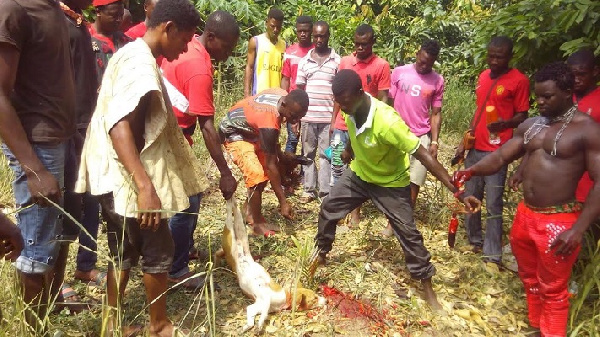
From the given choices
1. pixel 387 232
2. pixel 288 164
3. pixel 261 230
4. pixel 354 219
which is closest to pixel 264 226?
pixel 261 230

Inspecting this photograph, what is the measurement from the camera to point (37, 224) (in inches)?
96.4

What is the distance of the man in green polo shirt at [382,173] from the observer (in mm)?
3348

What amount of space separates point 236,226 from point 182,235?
0.45 m

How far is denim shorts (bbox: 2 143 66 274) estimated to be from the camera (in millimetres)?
2430

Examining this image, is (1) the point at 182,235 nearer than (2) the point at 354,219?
Yes

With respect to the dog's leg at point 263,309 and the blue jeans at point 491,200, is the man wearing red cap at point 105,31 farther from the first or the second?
the blue jeans at point 491,200

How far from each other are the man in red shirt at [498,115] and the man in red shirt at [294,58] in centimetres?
210

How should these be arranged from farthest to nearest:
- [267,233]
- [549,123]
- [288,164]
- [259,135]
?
[288,164]
[267,233]
[259,135]
[549,123]

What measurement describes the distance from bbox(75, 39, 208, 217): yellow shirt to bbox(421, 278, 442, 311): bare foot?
1.90m

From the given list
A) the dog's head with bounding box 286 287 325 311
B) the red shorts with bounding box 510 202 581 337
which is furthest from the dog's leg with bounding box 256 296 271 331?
the red shorts with bounding box 510 202 581 337

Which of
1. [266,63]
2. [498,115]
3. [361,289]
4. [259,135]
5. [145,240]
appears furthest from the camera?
[266,63]

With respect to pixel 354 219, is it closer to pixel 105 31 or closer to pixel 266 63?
pixel 266 63

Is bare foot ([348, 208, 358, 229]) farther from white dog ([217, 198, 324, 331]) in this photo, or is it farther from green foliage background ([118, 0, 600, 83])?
green foliage background ([118, 0, 600, 83])

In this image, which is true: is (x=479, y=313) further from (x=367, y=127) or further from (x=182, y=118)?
(x=182, y=118)
